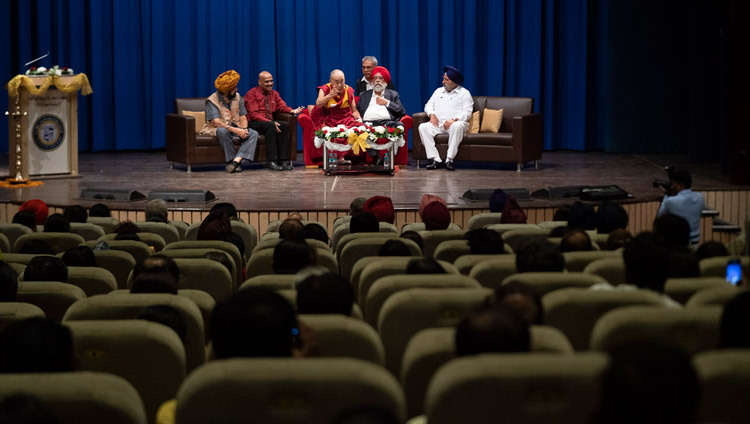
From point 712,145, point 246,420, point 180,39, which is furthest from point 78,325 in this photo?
point 180,39

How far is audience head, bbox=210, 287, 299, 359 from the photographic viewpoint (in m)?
1.75

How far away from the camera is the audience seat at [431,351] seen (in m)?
1.78

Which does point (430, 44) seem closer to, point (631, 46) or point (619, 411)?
point (631, 46)

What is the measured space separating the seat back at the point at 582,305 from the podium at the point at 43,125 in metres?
7.16

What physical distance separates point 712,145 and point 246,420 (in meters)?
9.14

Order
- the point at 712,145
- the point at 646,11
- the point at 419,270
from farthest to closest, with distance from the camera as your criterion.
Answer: the point at 646,11, the point at 712,145, the point at 419,270

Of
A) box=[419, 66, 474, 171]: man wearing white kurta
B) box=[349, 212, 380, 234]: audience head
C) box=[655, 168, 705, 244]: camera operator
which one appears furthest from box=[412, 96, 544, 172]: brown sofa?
box=[349, 212, 380, 234]: audience head

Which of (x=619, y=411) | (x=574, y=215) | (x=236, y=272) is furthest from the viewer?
(x=574, y=215)

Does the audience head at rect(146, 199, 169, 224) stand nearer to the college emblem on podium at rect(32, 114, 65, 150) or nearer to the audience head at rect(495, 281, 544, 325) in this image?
the audience head at rect(495, 281, 544, 325)

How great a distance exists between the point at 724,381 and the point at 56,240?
3.26 meters

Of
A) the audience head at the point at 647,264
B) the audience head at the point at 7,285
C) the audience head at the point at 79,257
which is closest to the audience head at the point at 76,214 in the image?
the audience head at the point at 79,257

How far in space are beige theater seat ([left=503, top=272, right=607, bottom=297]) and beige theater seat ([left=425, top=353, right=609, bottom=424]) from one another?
3.15 ft

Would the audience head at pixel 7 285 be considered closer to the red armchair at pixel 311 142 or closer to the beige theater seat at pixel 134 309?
the beige theater seat at pixel 134 309

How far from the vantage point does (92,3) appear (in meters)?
11.4
